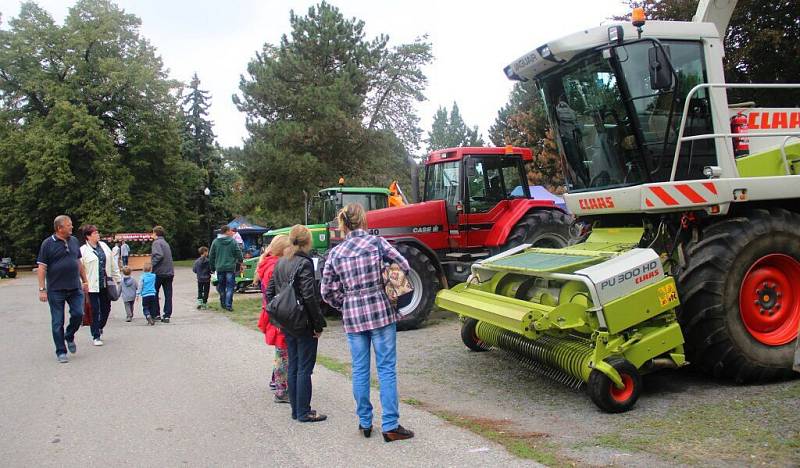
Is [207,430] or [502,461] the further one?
[207,430]

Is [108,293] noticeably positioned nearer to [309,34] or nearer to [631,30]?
[631,30]

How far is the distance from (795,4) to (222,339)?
1614 centimetres

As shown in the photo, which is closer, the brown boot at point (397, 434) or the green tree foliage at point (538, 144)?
the brown boot at point (397, 434)

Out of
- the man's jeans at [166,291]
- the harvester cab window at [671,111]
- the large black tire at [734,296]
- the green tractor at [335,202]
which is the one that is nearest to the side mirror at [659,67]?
the harvester cab window at [671,111]

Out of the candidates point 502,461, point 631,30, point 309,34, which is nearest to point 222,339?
point 502,461

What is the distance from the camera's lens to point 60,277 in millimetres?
8039

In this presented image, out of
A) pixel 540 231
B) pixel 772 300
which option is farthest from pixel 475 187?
pixel 772 300

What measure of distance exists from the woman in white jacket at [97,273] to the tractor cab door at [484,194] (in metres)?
5.83

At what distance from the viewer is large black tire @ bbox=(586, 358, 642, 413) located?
16.9 ft

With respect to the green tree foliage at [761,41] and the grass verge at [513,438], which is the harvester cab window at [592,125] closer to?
the grass verge at [513,438]

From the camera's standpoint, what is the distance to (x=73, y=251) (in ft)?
27.0

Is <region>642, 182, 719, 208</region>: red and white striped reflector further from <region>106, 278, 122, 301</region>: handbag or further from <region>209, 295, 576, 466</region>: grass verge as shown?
<region>106, 278, 122, 301</region>: handbag

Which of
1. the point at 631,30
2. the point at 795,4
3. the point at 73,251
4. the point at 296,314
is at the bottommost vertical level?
the point at 296,314

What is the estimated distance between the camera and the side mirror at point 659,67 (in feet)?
20.2
